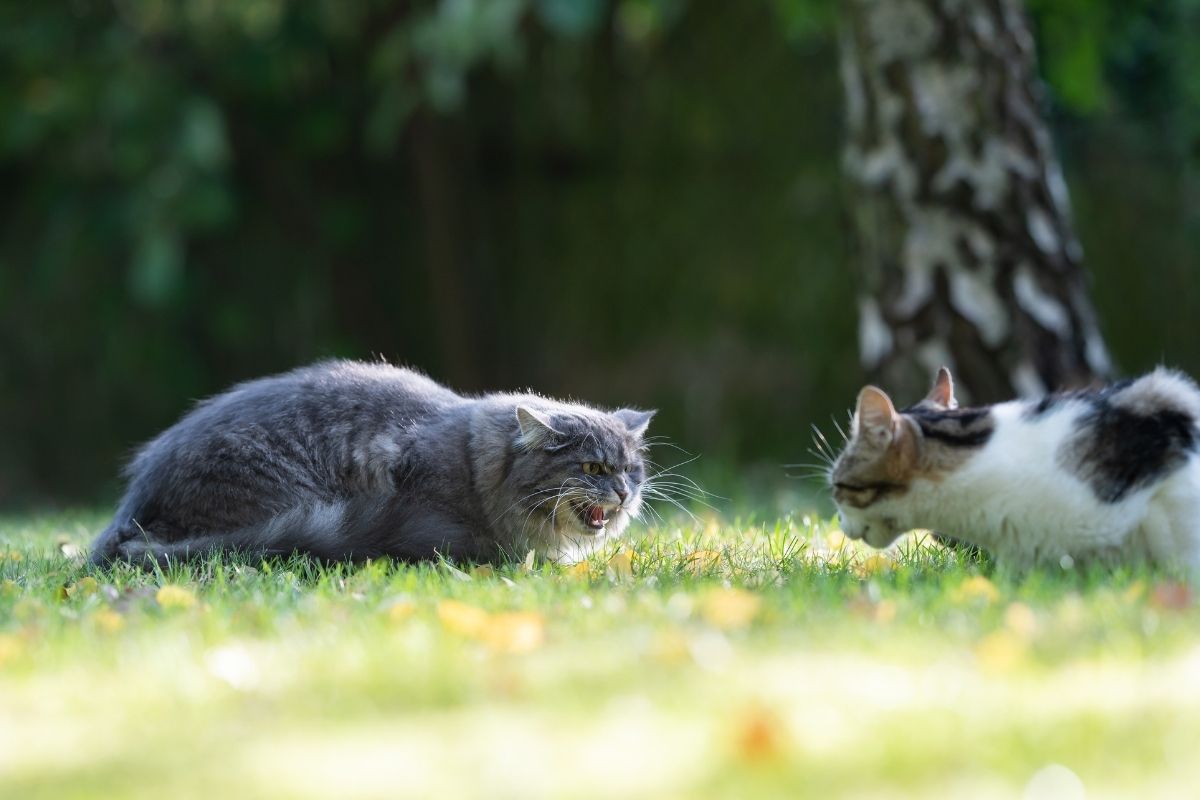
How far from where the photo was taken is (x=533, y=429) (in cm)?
480

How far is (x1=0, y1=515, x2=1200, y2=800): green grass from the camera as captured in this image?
7.14 feet

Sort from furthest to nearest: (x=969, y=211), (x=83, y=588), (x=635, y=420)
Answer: (x=969, y=211)
(x=635, y=420)
(x=83, y=588)

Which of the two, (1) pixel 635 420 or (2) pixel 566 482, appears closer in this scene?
(2) pixel 566 482

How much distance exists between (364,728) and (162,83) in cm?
827

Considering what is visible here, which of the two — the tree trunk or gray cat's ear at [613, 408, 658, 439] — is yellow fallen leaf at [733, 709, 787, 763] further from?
the tree trunk

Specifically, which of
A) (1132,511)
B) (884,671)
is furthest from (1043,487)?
(884,671)

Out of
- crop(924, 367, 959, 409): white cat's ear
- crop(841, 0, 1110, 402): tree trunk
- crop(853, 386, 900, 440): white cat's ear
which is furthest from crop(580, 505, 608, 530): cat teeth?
crop(841, 0, 1110, 402): tree trunk

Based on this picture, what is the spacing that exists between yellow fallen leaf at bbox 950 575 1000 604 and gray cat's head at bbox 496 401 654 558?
1.60 metres

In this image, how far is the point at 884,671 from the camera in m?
2.69

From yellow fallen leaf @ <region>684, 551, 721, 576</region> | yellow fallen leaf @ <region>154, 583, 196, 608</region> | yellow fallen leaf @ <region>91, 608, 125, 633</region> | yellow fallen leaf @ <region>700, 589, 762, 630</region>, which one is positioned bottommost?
yellow fallen leaf @ <region>684, 551, 721, 576</region>

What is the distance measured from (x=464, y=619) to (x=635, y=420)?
2260 mm

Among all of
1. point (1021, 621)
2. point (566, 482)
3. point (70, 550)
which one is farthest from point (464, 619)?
point (70, 550)

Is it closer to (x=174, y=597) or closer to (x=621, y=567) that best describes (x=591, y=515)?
(x=621, y=567)

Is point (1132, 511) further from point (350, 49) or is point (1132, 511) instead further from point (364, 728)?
point (350, 49)
